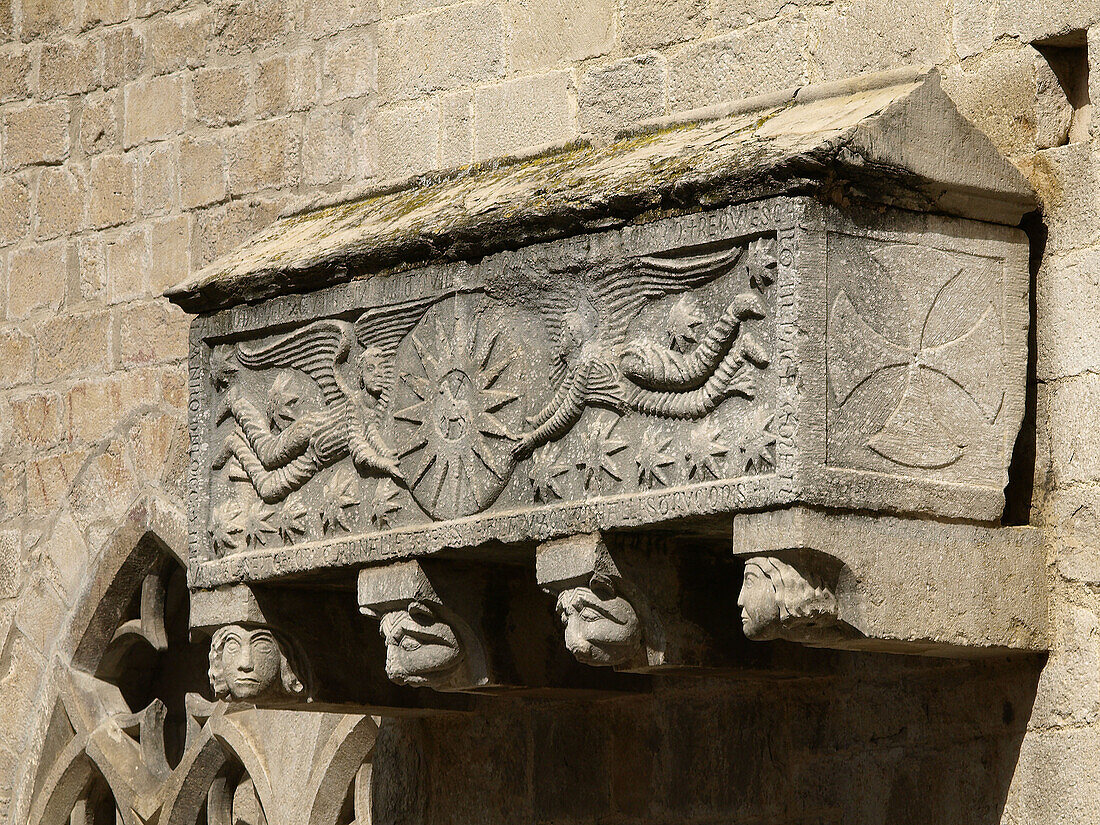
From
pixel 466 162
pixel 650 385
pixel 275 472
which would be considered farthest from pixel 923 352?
pixel 466 162

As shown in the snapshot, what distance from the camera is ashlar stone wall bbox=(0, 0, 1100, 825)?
399 centimetres

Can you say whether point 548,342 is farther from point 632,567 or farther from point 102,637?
point 102,637

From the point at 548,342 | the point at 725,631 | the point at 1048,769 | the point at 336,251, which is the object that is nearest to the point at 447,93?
the point at 336,251

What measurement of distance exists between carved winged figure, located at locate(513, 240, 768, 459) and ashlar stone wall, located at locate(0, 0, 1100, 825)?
0.54 metres

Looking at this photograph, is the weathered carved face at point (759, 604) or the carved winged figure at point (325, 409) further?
the carved winged figure at point (325, 409)

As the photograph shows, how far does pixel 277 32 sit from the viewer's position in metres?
Result: 6.23

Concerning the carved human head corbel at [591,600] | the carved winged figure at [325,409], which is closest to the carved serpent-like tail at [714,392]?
the carved human head corbel at [591,600]

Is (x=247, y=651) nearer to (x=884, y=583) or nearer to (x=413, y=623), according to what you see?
(x=413, y=623)

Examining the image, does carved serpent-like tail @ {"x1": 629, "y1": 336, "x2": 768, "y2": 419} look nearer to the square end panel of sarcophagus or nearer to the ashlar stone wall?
the square end panel of sarcophagus

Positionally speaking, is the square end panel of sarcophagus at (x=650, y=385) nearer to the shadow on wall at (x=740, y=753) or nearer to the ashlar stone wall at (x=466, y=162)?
the ashlar stone wall at (x=466, y=162)

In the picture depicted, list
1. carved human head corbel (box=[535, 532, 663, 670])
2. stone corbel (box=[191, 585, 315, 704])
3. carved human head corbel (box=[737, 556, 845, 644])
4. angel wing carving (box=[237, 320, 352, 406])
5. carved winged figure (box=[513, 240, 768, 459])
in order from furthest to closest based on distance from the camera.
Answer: stone corbel (box=[191, 585, 315, 704])
angel wing carving (box=[237, 320, 352, 406])
carved human head corbel (box=[535, 532, 663, 670])
carved winged figure (box=[513, 240, 768, 459])
carved human head corbel (box=[737, 556, 845, 644])

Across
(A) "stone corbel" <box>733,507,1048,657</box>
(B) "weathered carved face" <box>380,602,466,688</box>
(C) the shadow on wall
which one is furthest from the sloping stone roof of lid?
(C) the shadow on wall

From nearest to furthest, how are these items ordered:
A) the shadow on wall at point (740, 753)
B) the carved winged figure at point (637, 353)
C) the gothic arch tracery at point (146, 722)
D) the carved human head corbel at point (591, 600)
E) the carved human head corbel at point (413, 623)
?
the carved winged figure at point (637, 353)
the carved human head corbel at point (591, 600)
the shadow on wall at point (740, 753)
the carved human head corbel at point (413, 623)
the gothic arch tracery at point (146, 722)

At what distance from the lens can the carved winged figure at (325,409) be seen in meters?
4.30
